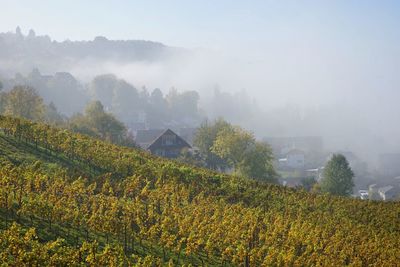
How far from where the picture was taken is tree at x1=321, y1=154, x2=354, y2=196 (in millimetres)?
61750

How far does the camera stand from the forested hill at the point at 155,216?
19.7m

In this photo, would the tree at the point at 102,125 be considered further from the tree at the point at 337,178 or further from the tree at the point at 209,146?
the tree at the point at 337,178

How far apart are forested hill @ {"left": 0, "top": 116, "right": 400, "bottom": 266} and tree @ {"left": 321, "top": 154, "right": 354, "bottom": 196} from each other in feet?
90.4

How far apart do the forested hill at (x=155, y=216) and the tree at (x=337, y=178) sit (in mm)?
27555

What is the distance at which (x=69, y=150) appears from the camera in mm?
35031

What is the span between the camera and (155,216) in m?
24.5

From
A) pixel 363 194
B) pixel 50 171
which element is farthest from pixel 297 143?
pixel 50 171

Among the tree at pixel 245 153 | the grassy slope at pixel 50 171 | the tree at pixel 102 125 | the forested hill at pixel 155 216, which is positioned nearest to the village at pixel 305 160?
the tree at pixel 102 125

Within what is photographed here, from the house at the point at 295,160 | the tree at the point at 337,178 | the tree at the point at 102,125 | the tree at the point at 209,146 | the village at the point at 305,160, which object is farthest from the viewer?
the house at the point at 295,160

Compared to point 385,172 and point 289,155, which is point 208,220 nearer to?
point 289,155

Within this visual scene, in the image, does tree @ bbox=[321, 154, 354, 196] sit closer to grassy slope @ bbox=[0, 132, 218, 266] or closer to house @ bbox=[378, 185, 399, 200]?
grassy slope @ bbox=[0, 132, 218, 266]

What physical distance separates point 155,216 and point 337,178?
43610mm

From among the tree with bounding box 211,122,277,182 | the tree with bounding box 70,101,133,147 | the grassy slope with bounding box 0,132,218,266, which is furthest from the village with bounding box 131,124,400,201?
the grassy slope with bounding box 0,132,218,266

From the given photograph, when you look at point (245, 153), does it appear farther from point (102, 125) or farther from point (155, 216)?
point (155, 216)
